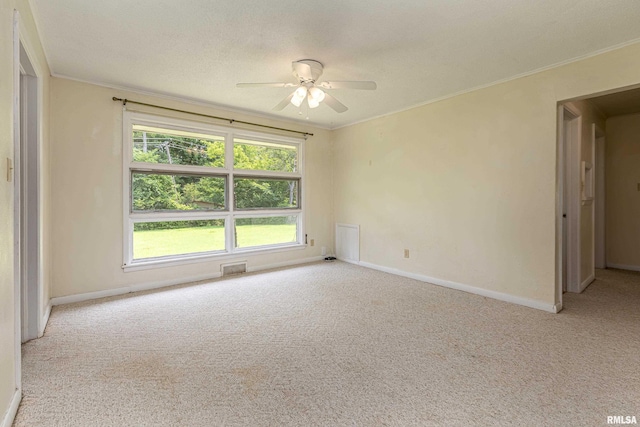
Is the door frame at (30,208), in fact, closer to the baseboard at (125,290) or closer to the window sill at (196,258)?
the baseboard at (125,290)

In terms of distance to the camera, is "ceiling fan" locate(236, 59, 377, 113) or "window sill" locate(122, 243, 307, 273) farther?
"window sill" locate(122, 243, 307, 273)

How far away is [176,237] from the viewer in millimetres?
3988

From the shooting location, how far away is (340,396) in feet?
5.64

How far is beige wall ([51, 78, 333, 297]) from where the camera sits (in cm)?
317

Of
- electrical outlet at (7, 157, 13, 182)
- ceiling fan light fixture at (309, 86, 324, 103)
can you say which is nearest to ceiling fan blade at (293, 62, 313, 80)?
ceiling fan light fixture at (309, 86, 324, 103)

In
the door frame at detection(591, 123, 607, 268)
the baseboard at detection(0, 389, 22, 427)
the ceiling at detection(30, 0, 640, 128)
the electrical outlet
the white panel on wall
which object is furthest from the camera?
the white panel on wall

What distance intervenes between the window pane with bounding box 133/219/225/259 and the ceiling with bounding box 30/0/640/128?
168cm

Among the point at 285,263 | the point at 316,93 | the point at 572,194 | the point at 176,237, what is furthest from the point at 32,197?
the point at 572,194

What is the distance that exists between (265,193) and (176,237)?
145 centimetres

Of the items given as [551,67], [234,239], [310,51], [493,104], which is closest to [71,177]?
[234,239]

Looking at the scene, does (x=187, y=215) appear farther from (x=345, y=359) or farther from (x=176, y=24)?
(x=345, y=359)

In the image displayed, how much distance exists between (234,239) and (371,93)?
2.73 metres

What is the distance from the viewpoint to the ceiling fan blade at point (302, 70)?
2711 mm

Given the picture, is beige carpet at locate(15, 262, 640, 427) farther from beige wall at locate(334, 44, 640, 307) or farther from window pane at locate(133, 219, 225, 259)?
window pane at locate(133, 219, 225, 259)
